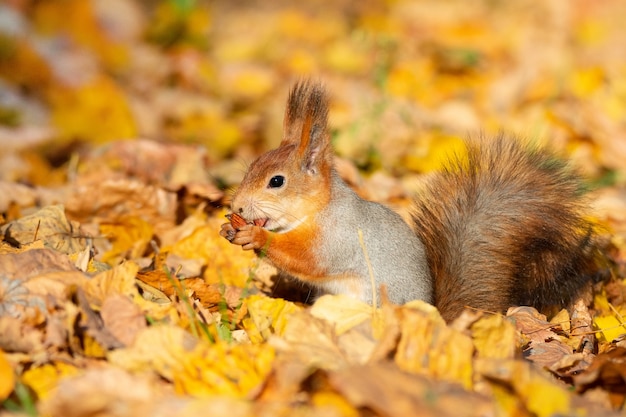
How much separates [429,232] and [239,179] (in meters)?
1.08

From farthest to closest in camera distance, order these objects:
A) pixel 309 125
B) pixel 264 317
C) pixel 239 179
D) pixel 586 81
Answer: pixel 586 81 → pixel 239 179 → pixel 309 125 → pixel 264 317

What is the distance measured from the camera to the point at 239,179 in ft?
10.5

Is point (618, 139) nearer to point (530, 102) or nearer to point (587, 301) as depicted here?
point (530, 102)

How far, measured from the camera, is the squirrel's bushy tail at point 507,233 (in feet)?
7.41

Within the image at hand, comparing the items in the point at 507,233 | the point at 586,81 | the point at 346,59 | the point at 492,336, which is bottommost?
the point at 492,336

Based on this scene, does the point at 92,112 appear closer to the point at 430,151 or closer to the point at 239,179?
the point at 239,179

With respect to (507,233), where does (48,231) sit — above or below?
below

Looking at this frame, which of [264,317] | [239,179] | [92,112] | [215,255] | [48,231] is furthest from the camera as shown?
[92,112]

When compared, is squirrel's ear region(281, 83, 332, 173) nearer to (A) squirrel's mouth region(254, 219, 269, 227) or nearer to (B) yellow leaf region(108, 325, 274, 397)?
(A) squirrel's mouth region(254, 219, 269, 227)

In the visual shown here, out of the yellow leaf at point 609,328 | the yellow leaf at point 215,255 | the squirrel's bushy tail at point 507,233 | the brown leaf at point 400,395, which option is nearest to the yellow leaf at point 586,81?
the squirrel's bushy tail at point 507,233

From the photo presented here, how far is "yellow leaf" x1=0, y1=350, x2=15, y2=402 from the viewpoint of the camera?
150 centimetres

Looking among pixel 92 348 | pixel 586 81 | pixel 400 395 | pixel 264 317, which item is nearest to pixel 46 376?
pixel 92 348

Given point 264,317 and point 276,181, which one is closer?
point 264,317

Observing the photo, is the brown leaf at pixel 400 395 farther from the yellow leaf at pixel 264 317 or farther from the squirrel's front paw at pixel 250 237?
the squirrel's front paw at pixel 250 237
